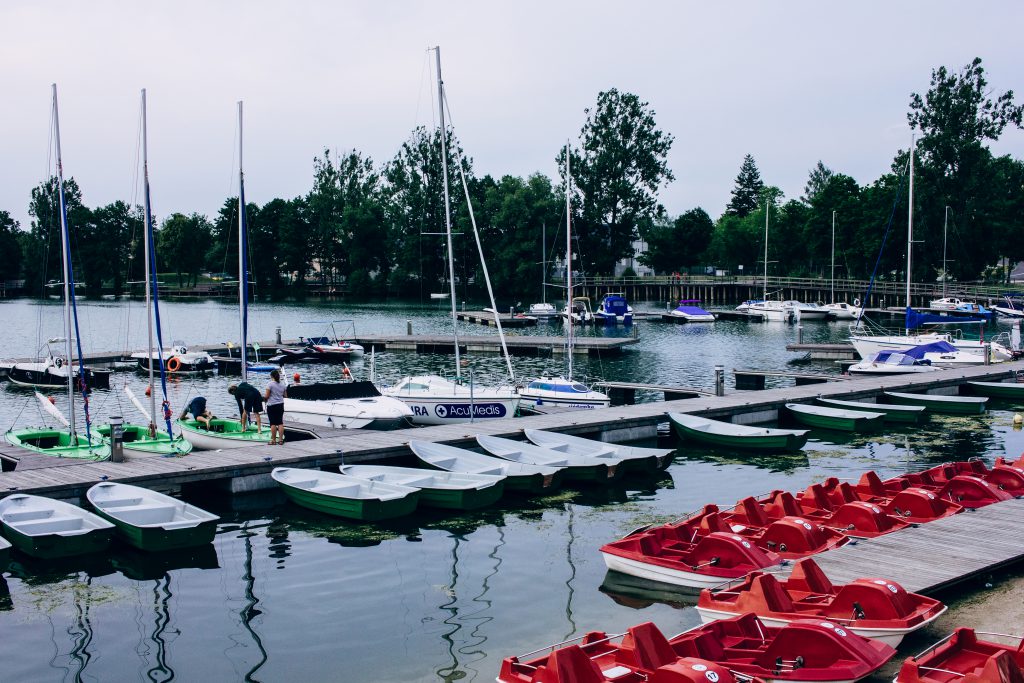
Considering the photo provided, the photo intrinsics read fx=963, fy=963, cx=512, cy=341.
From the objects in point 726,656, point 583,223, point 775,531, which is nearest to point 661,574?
point 775,531

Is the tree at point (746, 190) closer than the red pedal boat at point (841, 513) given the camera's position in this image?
No

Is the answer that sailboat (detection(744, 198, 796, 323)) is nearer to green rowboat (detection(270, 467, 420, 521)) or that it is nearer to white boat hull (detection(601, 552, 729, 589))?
green rowboat (detection(270, 467, 420, 521))

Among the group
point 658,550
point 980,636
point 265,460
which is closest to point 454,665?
point 658,550

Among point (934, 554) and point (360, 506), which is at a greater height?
point (934, 554)

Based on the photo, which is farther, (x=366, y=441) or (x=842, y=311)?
(x=842, y=311)

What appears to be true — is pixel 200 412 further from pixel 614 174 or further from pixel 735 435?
pixel 614 174

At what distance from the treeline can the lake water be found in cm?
6689

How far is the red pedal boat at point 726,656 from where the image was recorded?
35.1 ft

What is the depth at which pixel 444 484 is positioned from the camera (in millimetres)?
21438

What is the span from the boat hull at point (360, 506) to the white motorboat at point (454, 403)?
10634mm

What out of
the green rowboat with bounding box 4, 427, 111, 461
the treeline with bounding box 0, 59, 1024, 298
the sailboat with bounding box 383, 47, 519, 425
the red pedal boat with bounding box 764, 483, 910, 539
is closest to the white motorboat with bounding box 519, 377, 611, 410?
the sailboat with bounding box 383, 47, 519, 425

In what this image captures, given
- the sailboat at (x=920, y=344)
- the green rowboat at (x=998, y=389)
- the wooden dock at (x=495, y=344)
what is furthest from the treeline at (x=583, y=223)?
the green rowboat at (x=998, y=389)

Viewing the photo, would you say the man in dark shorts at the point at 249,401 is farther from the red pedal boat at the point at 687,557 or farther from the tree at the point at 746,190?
the tree at the point at 746,190

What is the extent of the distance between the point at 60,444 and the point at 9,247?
149 meters
